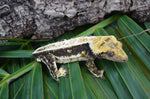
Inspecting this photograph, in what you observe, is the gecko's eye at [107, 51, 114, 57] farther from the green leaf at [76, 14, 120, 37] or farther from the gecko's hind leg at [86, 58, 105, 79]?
the green leaf at [76, 14, 120, 37]

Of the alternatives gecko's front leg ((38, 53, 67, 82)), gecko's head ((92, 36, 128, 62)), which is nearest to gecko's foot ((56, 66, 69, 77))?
gecko's front leg ((38, 53, 67, 82))

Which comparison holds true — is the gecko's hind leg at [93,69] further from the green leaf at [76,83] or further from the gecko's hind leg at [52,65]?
the gecko's hind leg at [52,65]

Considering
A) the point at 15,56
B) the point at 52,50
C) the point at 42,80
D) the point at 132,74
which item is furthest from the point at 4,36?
the point at 132,74

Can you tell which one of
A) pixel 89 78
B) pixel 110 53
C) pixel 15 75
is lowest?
pixel 89 78

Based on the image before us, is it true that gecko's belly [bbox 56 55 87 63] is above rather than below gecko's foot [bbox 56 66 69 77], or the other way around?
above

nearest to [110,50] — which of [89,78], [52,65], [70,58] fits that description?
[89,78]

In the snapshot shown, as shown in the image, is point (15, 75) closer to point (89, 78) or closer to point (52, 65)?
point (52, 65)

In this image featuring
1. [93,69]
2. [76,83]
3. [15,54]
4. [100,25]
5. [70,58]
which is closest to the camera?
[76,83]
